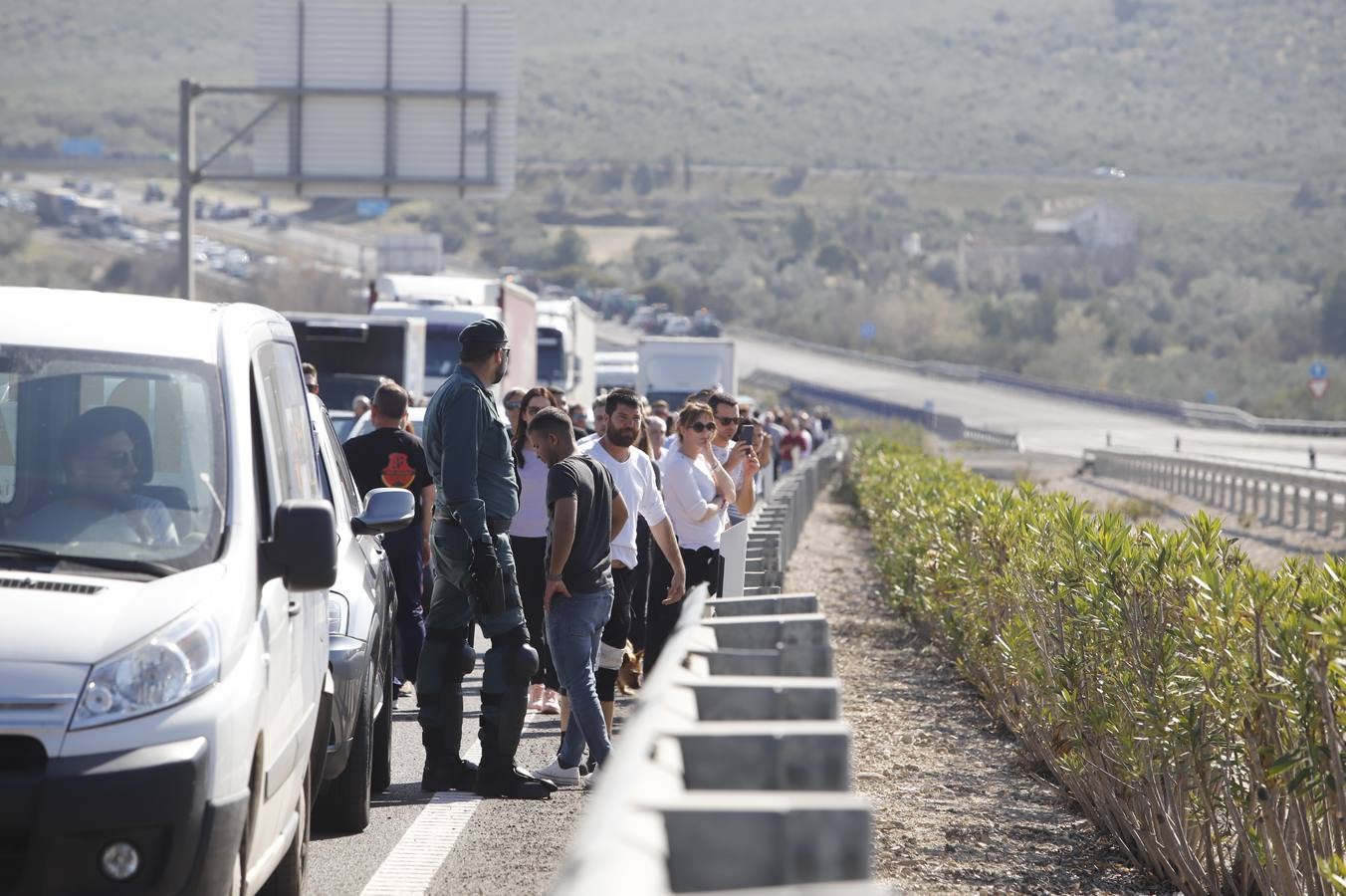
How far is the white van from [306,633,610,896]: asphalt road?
20.6 inches

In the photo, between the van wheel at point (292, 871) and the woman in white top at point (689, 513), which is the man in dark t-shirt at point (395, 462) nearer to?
the woman in white top at point (689, 513)

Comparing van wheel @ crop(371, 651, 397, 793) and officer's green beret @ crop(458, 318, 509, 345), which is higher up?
officer's green beret @ crop(458, 318, 509, 345)

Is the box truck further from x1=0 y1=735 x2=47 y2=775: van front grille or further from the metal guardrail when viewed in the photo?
the metal guardrail

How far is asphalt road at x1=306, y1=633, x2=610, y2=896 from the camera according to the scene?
22.1ft

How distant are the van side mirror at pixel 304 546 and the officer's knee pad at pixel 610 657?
4207 millimetres

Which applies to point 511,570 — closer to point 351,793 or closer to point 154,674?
point 351,793

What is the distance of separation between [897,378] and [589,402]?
186 ft

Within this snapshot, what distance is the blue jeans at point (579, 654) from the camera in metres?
8.46

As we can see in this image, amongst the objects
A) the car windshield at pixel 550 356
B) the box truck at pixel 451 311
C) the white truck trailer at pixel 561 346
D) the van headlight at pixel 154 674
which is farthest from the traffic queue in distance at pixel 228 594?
the car windshield at pixel 550 356

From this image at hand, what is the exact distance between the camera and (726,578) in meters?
11.0

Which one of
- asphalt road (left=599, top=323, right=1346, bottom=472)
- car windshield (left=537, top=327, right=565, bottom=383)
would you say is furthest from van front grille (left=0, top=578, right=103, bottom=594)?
asphalt road (left=599, top=323, right=1346, bottom=472)

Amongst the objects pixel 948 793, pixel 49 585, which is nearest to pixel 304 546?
pixel 49 585

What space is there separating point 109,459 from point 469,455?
257 cm

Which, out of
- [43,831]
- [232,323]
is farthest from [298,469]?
[43,831]
